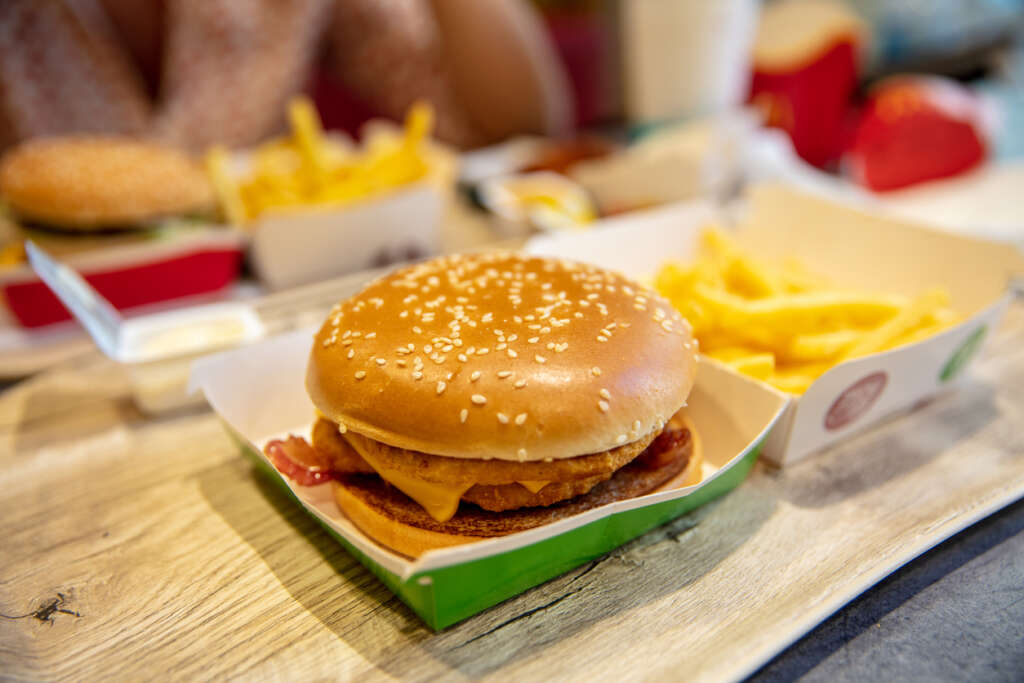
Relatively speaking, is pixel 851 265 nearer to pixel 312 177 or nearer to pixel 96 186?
pixel 312 177

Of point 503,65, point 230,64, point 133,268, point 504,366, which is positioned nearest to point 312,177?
point 133,268

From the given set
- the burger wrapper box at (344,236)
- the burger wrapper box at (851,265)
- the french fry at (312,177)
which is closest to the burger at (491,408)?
the burger wrapper box at (851,265)

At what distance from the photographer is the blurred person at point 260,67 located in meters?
4.09

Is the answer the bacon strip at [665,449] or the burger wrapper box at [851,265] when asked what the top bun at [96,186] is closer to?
the burger wrapper box at [851,265]

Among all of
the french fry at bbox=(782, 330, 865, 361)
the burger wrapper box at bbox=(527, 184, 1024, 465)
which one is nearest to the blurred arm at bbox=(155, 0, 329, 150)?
the burger wrapper box at bbox=(527, 184, 1024, 465)

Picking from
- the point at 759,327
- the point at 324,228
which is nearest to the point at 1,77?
the point at 324,228

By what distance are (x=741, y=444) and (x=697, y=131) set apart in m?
2.07

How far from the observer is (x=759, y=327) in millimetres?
1667

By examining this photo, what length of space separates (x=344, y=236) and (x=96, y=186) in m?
0.99

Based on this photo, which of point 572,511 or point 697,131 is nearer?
point 572,511

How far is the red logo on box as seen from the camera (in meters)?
1.57

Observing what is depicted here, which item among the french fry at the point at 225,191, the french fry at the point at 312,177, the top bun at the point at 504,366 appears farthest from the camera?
the french fry at the point at 225,191

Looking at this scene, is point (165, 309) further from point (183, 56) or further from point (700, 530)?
point (183, 56)

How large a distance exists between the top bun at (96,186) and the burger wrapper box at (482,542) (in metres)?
1.38
